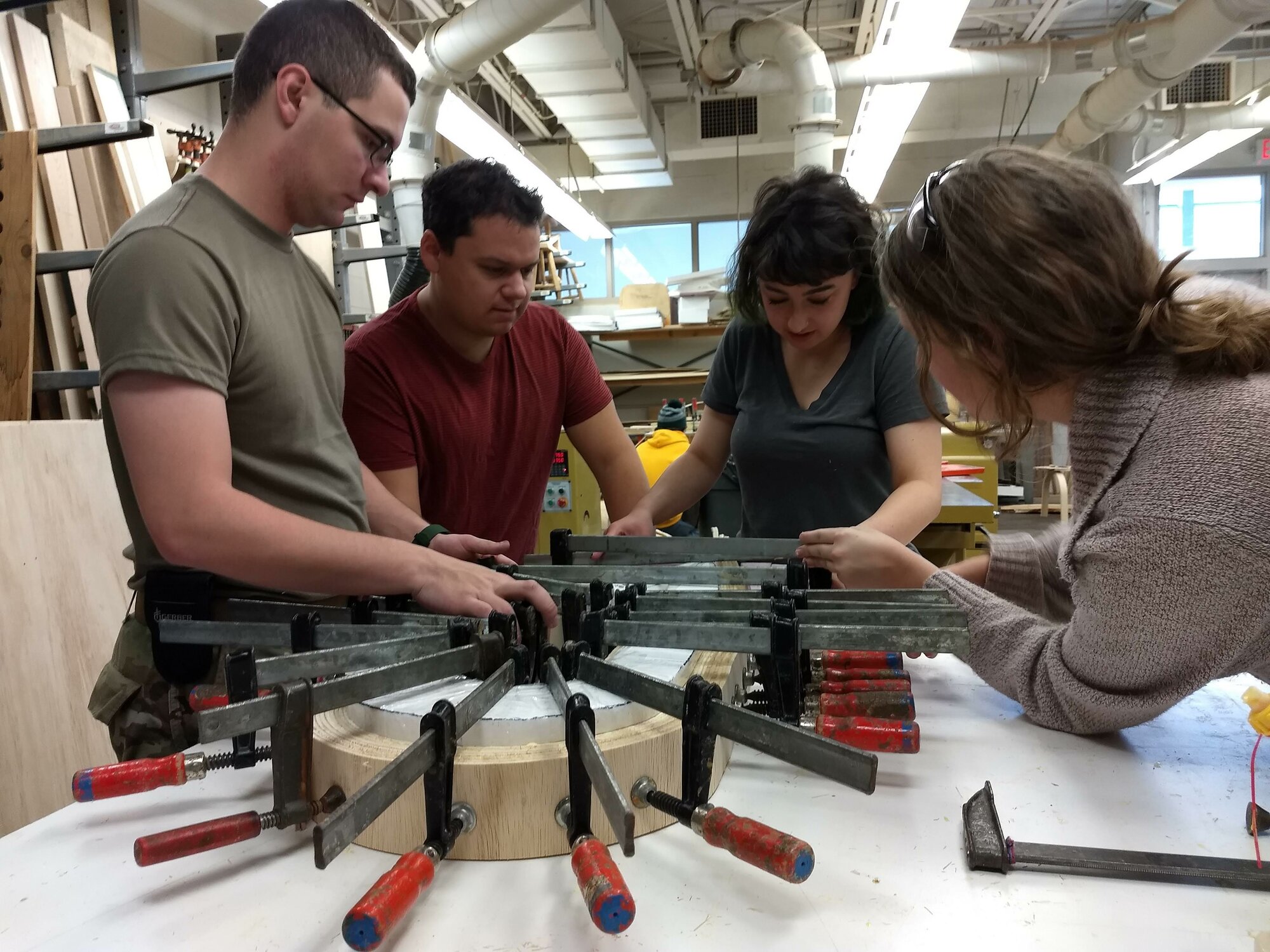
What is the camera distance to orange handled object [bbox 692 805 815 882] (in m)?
0.61

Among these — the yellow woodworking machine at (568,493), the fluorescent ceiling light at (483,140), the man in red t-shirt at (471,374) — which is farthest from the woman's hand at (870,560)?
the yellow woodworking machine at (568,493)

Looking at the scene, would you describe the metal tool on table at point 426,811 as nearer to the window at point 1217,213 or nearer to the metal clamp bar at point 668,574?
the metal clamp bar at point 668,574

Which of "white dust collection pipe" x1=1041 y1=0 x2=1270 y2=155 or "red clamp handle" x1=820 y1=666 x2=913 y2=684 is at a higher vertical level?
"white dust collection pipe" x1=1041 y1=0 x2=1270 y2=155

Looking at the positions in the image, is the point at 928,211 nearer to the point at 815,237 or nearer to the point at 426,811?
the point at 815,237

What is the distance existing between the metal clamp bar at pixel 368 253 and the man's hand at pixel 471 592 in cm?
261

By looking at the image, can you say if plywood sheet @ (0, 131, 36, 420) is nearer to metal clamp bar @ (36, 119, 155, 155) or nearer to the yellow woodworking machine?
metal clamp bar @ (36, 119, 155, 155)

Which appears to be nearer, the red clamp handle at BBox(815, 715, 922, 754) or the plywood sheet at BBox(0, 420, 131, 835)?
the red clamp handle at BBox(815, 715, 922, 754)

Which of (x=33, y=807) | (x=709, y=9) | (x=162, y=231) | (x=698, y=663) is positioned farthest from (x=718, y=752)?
(x=709, y=9)

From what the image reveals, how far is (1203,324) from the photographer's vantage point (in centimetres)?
88

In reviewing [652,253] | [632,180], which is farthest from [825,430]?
[652,253]

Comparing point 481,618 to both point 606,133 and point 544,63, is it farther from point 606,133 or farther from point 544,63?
point 606,133

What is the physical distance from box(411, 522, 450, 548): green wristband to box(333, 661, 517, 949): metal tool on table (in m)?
0.65

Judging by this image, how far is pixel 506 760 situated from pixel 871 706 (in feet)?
1.54

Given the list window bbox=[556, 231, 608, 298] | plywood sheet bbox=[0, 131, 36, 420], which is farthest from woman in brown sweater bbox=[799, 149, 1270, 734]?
window bbox=[556, 231, 608, 298]
